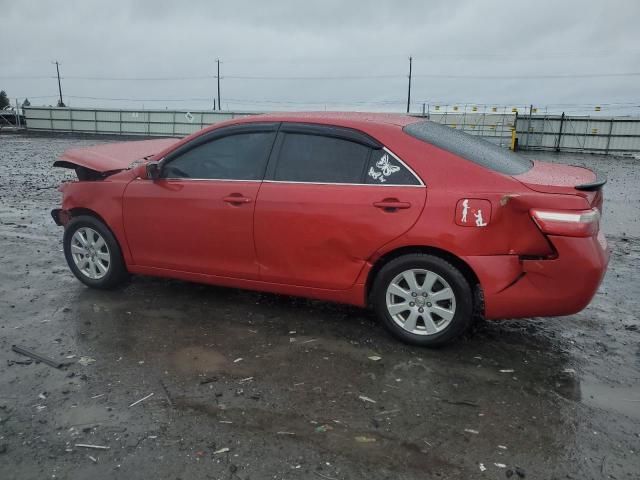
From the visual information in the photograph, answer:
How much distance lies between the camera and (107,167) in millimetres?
4871

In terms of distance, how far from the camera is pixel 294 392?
10.6 feet

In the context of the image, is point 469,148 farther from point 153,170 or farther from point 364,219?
point 153,170

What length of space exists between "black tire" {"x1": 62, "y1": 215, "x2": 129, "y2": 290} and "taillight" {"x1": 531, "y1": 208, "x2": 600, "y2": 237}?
356 centimetres

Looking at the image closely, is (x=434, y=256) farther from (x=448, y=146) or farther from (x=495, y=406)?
(x=495, y=406)

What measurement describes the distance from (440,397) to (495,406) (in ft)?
1.04

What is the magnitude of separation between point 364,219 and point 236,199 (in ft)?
3.55

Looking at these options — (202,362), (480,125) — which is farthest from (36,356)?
(480,125)

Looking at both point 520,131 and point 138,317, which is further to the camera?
point 520,131

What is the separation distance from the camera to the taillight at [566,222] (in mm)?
3312

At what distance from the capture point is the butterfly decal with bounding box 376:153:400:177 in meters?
3.77

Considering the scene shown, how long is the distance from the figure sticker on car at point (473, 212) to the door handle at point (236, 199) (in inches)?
63.1

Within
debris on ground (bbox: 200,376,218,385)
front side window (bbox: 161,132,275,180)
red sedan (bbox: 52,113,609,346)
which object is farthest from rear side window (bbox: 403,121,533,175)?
debris on ground (bbox: 200,376,218,385)

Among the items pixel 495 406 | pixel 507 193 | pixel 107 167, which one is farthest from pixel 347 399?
pixel 107 167

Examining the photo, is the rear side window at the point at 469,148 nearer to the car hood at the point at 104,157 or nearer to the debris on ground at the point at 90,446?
the car hood at the point at 104,157
